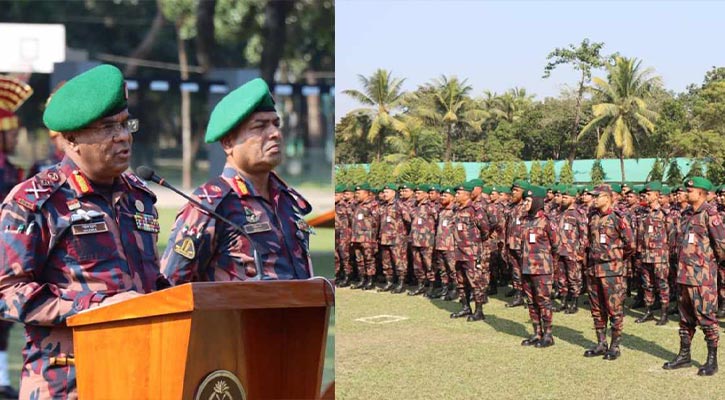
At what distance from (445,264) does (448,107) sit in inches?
37.9

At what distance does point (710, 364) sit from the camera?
6484 mm

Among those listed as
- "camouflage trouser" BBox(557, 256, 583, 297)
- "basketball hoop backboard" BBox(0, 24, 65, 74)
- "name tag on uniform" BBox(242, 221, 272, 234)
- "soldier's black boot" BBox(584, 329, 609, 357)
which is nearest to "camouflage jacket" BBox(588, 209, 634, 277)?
A: "camouflage trouser" BBox(557, 256, 583, 297)

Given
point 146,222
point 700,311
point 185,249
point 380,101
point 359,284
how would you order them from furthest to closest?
1. point 359,284
2. point 700,311
3. point 380,101
4. point 185,249
5. point 146,222

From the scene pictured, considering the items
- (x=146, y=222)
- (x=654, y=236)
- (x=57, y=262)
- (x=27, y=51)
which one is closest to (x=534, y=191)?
(x=654, y=236)

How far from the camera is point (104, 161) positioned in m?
3.07

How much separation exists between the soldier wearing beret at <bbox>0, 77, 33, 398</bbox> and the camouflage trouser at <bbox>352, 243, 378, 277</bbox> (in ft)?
6.95

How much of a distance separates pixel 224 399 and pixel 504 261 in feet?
15.4

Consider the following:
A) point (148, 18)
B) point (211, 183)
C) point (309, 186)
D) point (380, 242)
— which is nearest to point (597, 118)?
point (380, 242)

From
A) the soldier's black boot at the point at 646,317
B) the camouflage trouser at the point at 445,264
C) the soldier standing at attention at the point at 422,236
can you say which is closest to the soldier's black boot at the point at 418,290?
the soldier standing at attention at the point at 422,236

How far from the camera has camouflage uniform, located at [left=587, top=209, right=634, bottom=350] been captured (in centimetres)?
702

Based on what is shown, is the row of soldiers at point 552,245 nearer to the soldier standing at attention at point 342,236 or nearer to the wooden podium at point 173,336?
the soldier standing at attention at point 342,236

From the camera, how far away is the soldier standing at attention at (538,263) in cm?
693

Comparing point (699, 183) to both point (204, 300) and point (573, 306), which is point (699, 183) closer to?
point (573, 306)

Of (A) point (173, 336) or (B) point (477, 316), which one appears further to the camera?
(B) point (477, 316)
